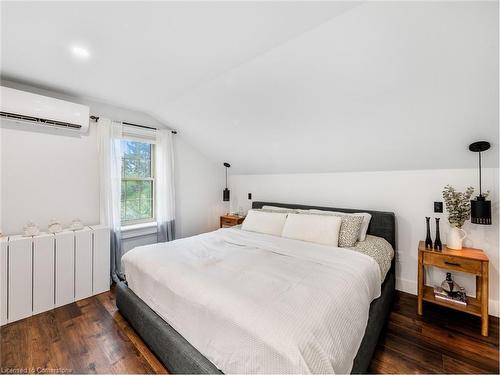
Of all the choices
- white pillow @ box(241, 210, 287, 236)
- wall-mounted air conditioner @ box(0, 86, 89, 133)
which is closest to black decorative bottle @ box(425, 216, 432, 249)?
white pillow @ box(241, 210, 287, 236)

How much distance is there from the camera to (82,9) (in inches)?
55.1

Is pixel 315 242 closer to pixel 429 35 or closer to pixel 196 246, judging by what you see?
pixel 196 246

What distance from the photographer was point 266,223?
2893 mm

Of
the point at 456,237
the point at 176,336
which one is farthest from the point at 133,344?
the point at 456,237

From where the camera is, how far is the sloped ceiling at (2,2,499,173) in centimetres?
140

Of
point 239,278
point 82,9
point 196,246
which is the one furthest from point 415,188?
point 82,9

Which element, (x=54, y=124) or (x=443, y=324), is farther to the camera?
(x=54, y=124)

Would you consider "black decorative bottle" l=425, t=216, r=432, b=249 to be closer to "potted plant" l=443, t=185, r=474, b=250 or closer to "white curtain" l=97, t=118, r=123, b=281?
"potted plant" l=443, t=185, r=474, b=250

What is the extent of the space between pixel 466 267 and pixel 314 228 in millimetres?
1334

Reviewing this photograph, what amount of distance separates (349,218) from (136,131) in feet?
10.2

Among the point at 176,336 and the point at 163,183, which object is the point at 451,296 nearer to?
the point at 176,336

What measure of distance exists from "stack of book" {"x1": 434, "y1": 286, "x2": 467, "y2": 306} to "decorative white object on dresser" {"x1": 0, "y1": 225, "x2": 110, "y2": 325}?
3618 millimetres

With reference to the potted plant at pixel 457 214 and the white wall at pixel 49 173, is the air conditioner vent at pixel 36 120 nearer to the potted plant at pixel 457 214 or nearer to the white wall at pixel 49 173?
the white wall at pixel 49 173

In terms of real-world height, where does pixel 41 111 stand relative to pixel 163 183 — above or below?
above
